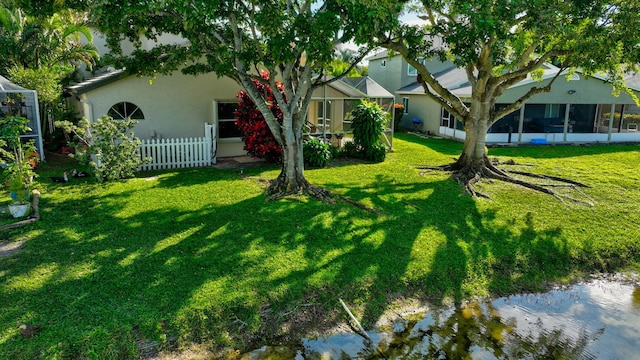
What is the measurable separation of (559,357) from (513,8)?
710cm

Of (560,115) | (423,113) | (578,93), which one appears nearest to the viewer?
(578,93)

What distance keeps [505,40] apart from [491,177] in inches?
174

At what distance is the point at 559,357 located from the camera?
557 cm

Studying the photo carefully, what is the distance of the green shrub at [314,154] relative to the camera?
14.2m

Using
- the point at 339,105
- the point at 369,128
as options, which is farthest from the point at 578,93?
the point at 369,128

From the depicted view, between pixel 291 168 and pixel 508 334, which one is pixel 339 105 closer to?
pixel 291 168

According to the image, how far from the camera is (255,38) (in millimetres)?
9594

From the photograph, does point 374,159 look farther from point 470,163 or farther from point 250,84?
point 250,84

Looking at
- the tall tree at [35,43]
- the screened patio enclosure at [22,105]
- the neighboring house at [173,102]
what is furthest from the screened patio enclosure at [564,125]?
the screened patio enclosure at [22,105]

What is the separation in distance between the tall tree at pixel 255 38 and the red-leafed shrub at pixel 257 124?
→ 7.13ft

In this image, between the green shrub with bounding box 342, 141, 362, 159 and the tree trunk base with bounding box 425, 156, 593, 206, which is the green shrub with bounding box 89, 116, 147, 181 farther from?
the tree trunk base with bounding box 425, 156, 593, 206

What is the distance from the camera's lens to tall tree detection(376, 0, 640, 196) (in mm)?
9531

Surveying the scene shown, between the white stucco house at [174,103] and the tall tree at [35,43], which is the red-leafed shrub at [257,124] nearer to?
the white stucco house at [174,103]

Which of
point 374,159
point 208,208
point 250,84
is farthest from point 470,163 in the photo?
point 208,208
